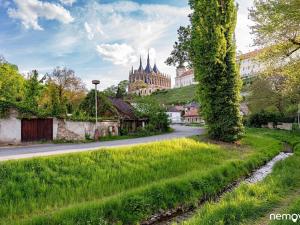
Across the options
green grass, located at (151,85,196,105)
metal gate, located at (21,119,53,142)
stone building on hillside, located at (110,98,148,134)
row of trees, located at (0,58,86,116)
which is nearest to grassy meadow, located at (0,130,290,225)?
metal gate, located at (21,119,53,142)

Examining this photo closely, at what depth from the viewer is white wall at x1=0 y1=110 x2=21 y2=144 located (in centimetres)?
2617

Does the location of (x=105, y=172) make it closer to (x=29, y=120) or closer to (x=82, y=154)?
(x=82, y=154)

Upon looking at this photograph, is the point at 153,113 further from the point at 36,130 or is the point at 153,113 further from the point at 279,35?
the point at 279,35

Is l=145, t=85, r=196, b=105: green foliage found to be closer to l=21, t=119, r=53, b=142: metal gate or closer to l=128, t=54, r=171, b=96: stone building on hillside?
l=128, t=54, r=171, b=96: stone building on hillside

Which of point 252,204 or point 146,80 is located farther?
point 146,80

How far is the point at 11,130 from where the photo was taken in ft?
86.8

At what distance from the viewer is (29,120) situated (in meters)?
27.5

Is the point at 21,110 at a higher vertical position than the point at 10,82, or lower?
lower

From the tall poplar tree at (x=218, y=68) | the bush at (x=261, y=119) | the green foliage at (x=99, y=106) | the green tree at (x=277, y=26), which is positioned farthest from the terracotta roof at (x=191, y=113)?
the green tree at (x=277, y=26)

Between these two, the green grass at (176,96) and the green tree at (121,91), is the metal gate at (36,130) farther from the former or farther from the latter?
the green grass at (176,96)

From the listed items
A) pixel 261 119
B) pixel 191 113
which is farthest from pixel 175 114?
pixel 261 119

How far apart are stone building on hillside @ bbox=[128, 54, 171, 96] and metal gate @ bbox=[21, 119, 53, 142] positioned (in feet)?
473

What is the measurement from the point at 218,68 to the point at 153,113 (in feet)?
56.6

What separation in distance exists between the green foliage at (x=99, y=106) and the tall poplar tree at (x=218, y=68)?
46.5 ft
